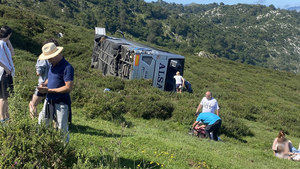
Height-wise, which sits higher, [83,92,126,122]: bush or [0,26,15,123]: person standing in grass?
[0,26,15,123]: person standing in grass

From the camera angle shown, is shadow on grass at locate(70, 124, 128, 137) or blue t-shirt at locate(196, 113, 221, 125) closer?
shadow on grass at locate(70, 124, 128, 137)

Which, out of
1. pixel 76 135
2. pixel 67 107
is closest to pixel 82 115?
pixel 76 135

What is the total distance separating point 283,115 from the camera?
1581 centimetres

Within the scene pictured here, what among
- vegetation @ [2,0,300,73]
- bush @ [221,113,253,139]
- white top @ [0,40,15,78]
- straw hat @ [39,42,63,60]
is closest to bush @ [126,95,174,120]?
bush @ [221,113,253,139]

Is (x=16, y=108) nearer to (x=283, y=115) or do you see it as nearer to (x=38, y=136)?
(x=38, y=136)

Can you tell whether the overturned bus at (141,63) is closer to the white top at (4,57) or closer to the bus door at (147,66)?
the bus door at (147,66)

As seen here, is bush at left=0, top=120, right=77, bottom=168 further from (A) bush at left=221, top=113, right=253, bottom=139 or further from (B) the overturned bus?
(B) the overturned bus

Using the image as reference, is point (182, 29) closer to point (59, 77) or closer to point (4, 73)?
point (4, 73)

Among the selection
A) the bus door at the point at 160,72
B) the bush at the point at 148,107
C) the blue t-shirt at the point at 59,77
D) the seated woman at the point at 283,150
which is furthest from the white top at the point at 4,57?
the bus door at the point at 160,72

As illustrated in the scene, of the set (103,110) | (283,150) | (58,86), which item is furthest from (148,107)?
(58,86)

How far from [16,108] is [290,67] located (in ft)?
526

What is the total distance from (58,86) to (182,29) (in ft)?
415

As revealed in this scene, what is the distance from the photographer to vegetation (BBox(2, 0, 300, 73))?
7456 cm

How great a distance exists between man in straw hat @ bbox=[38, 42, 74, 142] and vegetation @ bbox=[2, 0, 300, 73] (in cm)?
4778
